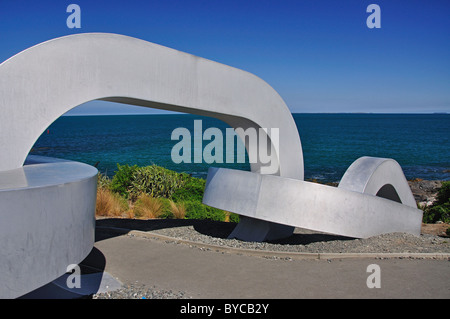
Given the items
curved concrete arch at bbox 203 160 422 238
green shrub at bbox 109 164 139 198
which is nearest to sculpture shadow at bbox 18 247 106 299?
curved concrete arch at bbox 203 160 422 238

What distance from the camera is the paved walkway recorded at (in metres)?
6.61

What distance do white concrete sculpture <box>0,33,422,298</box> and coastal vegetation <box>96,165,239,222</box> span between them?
413 cm

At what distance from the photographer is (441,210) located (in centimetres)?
1653

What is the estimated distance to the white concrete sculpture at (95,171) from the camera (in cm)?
418

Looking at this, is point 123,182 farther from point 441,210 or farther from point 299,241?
point 441,210

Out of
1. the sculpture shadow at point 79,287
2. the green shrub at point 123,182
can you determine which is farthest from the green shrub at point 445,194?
the sculpture shadow at point 79,287

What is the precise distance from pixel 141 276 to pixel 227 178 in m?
3.14

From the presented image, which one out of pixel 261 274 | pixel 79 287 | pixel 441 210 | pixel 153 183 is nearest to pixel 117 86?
pixel 79 287

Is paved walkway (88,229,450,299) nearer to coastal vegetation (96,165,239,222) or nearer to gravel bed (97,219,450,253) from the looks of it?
gravel bed (97,219,450,253)

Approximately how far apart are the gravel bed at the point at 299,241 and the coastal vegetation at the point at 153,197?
5.33ft

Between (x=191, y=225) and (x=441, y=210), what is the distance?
34.5 ft

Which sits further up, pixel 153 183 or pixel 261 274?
pixel 153 183

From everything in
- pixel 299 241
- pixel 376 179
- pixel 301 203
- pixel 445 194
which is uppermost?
pixel 376 179
